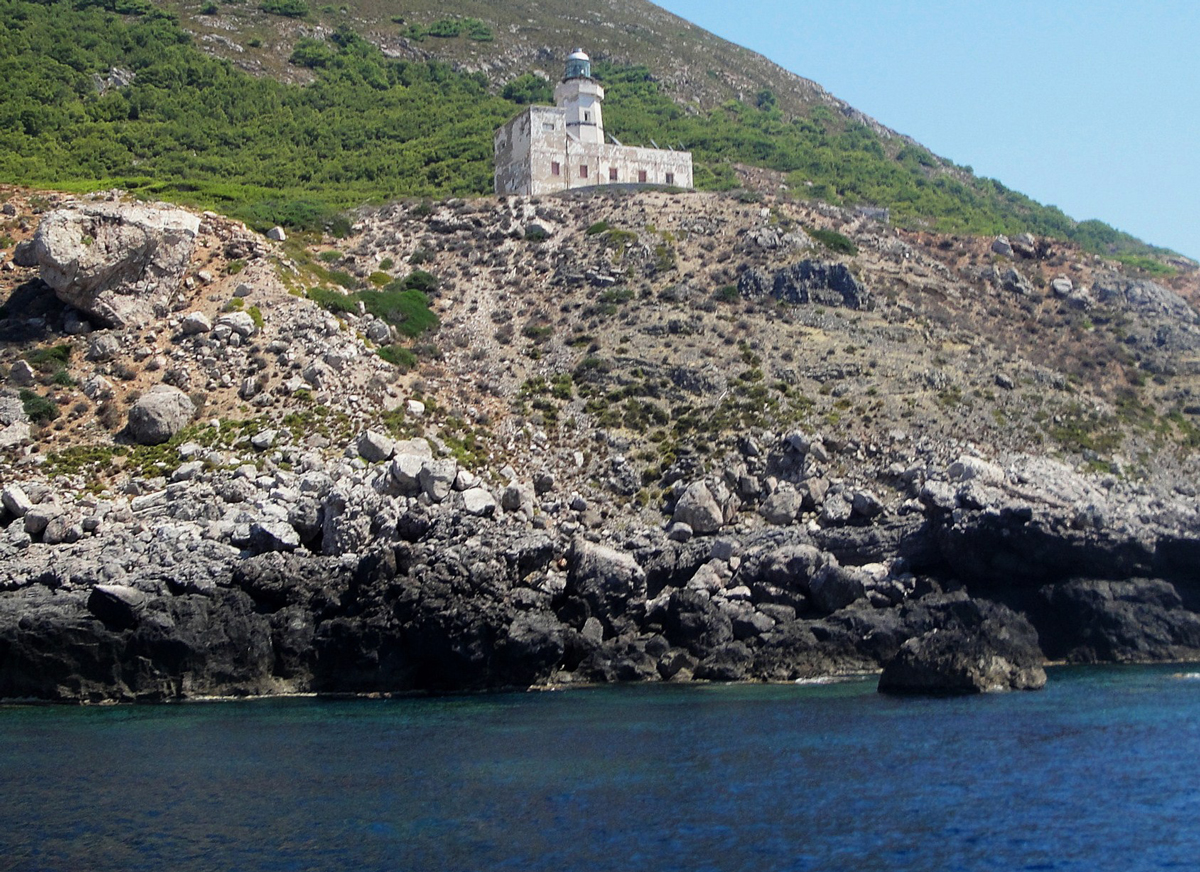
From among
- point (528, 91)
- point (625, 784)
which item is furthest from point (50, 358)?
point (528, 91)

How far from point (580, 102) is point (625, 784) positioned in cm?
5703

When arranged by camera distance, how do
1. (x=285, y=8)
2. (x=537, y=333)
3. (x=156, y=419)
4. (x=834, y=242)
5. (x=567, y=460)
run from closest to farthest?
1. (x=156, y=419)
2. (x=567, y=460)
3. (x=537, y=333)
4. (x=834, y=242)
5. (x=285, y=8)

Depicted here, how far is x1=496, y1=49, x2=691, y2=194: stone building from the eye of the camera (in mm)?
74312

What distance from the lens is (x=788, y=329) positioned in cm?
6128

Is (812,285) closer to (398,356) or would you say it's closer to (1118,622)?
(398,356)

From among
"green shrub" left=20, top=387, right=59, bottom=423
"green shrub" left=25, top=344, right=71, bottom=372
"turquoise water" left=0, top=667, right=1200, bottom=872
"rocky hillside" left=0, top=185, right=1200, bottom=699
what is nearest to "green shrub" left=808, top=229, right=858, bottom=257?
"rocky hillside" left=0, top=185, right=1200, bottom=699

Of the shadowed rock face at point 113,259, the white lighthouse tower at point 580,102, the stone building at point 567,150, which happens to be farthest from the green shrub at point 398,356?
the white lighthouse tower at point 580,102

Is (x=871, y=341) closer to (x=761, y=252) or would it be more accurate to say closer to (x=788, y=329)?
(x=788, y=329)

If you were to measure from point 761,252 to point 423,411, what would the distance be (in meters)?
24.5

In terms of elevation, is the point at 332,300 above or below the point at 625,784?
above

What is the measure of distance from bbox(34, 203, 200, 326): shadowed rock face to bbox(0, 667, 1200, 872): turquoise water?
913 inches

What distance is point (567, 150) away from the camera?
75375mm

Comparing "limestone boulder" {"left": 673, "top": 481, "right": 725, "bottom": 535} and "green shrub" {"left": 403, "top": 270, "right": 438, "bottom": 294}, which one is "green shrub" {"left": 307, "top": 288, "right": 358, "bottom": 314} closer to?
"green shrub" {"left": 403, "top": 270, "right": 438, "bottom": 294}

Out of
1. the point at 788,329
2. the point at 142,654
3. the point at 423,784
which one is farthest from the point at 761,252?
the point at 423,784
